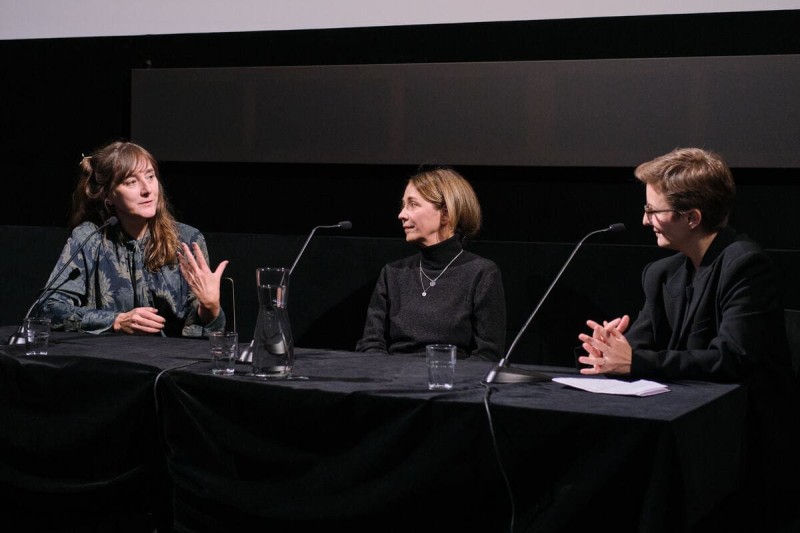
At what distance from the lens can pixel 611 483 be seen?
1.91 m

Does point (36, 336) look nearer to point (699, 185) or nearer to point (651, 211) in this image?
point (651, 211)

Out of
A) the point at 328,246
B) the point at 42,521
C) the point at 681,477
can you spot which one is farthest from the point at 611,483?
the point at 328,246

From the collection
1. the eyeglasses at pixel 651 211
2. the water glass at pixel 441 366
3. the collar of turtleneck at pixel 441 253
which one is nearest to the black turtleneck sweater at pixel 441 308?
the collar of turtleneck at pixel 441 253

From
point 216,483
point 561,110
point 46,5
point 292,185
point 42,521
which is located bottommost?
point 42,521

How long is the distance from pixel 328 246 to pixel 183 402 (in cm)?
169

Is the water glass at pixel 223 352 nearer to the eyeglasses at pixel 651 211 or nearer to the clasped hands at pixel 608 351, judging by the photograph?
the clasped hands at pixel 608 351

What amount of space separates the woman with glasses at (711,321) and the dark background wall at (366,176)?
2.64 ft

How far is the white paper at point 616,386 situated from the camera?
2156 mm

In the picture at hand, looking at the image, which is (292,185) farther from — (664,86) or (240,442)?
(240,442)

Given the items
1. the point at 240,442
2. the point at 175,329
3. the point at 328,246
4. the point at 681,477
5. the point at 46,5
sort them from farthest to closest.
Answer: the point at 46,5 → the point at 328,246 → the point at 175,329 → the point at 240,442 → the point at 681,477

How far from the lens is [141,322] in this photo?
3.13 m

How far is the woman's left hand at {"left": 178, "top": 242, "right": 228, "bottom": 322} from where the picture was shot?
Result: 3.28m

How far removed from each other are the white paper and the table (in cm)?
4

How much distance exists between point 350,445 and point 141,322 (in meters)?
1.20
